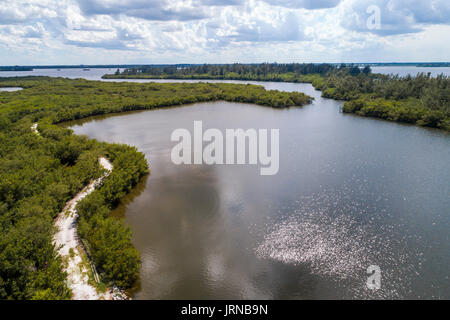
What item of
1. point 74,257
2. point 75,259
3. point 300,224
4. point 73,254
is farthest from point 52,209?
point 300,224

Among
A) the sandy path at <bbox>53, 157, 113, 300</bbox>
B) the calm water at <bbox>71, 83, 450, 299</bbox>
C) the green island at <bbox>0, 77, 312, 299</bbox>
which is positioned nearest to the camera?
the green island at <bbox>0, 77, 312, 299</bbox>

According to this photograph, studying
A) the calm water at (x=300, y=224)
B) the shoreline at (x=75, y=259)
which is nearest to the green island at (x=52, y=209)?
the shoreline at (x=75, y=259)

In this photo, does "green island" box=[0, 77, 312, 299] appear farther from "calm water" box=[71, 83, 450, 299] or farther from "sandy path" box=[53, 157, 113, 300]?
"calm water" box=[71, 83, 450, 299]

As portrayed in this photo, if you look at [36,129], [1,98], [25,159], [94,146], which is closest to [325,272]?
[25,159]

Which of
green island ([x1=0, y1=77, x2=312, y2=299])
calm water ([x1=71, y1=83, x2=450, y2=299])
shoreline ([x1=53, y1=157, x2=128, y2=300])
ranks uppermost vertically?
green island ([x1=0, y1=77, x2=312, y2=299])

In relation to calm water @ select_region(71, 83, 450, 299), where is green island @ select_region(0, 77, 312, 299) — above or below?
above

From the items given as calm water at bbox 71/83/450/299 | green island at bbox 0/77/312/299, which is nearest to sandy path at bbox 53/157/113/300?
green island at bbox 0/77/312/299

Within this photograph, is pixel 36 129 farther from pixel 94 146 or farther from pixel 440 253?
pixel 440 253

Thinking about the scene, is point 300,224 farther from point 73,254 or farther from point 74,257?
point 73,254

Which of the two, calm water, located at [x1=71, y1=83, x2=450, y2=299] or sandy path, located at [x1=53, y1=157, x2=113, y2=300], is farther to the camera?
calm water, located at [x1=71, y1=83, x2=450, y2=299]
